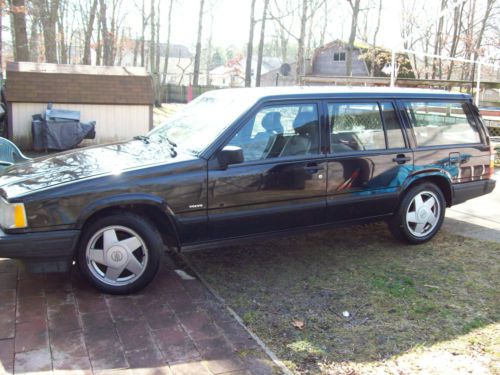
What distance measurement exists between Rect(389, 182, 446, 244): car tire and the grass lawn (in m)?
0.14

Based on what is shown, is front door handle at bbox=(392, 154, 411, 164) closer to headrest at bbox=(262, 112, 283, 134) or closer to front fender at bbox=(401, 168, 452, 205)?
front fender at bbox=(401, 168, 452, 205)

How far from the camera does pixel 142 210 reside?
4191 mm

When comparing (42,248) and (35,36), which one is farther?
(35,36)

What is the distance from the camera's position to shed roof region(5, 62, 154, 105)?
39.4 ft

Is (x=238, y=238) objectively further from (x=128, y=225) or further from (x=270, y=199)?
(x=128, y=225)

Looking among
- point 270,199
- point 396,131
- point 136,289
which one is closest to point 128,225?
point 136,289

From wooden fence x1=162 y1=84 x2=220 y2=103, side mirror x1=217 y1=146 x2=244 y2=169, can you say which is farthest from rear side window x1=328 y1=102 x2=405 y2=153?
wooden fence x1=162 y1=84 x2=220 y2=103

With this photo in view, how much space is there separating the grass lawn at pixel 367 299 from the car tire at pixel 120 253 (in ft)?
2.21

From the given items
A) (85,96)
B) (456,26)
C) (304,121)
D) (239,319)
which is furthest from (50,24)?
(239,319)

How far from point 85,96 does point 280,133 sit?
9150 millimetres

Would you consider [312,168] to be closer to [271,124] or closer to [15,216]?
[271,124]

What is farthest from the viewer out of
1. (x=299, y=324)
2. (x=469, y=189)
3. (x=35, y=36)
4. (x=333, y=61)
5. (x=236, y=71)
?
(x=236, y=71)

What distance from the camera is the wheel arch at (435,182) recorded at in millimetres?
5277

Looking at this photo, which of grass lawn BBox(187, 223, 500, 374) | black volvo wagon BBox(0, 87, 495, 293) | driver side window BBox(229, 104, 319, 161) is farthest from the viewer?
driver side window BBox(229, 104, 319, 161)
